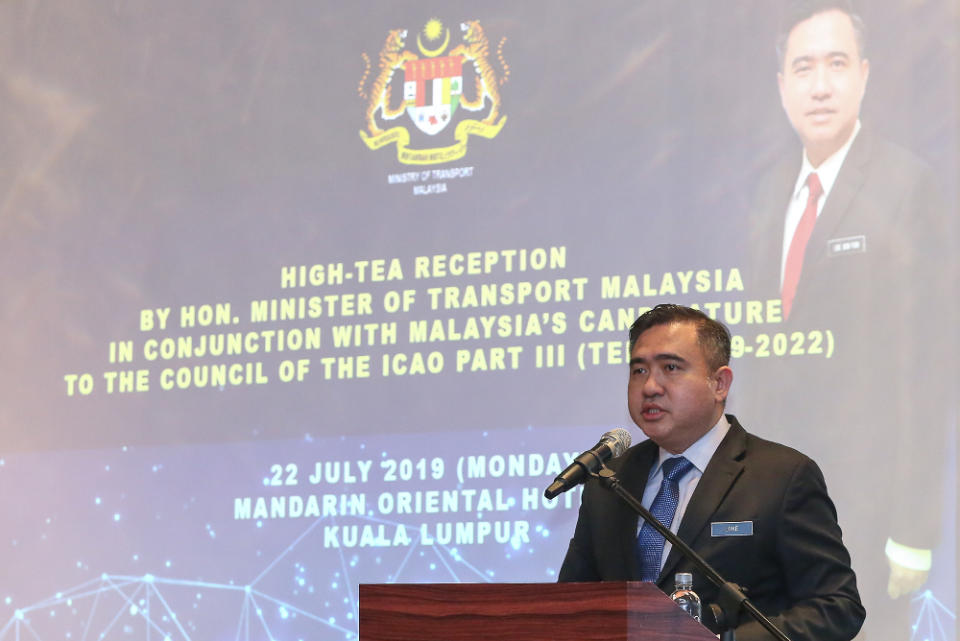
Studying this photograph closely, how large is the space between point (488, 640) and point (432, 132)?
296cm

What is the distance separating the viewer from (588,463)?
2398 millimetres

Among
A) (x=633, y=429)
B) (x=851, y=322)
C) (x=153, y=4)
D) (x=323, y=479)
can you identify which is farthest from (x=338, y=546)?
(x=153, y=4)

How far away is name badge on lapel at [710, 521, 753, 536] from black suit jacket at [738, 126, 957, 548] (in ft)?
3.96

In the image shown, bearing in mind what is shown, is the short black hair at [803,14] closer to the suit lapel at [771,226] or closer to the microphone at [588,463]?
the suit lapel at [771,226]

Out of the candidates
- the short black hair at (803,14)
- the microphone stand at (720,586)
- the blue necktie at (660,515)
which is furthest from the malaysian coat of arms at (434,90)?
the microphone stand at (720,586)

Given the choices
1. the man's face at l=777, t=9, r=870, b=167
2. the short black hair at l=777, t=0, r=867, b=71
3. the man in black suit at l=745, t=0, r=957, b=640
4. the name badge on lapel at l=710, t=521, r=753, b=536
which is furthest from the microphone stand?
the short black hair at l=777, t=0, r=867, b=71

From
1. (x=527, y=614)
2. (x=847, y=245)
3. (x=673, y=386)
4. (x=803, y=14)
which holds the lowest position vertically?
(x=527, y=614)

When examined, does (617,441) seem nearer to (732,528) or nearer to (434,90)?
(732,528)

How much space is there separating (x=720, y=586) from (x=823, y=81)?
2.32 metres

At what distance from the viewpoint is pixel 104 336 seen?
16.6 feet

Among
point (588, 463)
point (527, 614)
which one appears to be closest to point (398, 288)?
point (588, 463)

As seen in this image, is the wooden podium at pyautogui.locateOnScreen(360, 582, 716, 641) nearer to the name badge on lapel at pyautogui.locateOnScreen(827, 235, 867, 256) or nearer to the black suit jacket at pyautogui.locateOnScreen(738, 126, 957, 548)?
the black suit jacket at pyautogui.locateOnScreen(738, 126, 957, 548)

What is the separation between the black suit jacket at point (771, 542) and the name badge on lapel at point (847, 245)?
4.13 feet

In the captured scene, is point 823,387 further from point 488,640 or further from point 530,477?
point 488,640
